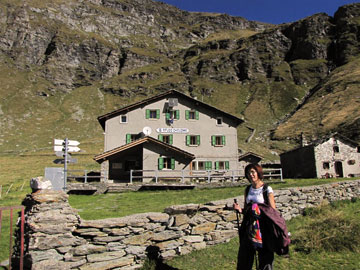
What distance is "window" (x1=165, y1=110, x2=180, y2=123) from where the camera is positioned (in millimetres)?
30344

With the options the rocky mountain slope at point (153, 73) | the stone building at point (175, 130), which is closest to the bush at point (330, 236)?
the stone building at point (175, 130)

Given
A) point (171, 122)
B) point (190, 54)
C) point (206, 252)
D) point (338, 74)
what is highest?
point (190, 54)

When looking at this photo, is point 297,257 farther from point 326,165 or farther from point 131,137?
point 326,165

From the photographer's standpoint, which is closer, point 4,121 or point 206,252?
point 206,252

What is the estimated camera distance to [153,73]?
436 ft

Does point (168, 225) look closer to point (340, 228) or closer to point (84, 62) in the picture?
point (340, 228)

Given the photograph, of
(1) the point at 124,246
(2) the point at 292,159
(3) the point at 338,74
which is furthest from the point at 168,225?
(3) the point at 338,74

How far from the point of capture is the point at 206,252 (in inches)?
273

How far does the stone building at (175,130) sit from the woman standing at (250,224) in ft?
74.2

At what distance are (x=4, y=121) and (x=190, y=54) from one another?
10984 centimetres

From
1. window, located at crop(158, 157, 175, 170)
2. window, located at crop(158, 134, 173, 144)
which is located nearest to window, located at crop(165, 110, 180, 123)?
window, located at crop(158, 134, 173, 144)

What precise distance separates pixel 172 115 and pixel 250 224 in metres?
26.4

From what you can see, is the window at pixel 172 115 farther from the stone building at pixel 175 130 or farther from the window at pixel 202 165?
the window at pixel 202 165

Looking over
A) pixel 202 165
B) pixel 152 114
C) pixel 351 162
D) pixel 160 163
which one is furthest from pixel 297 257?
pixel 351 162
